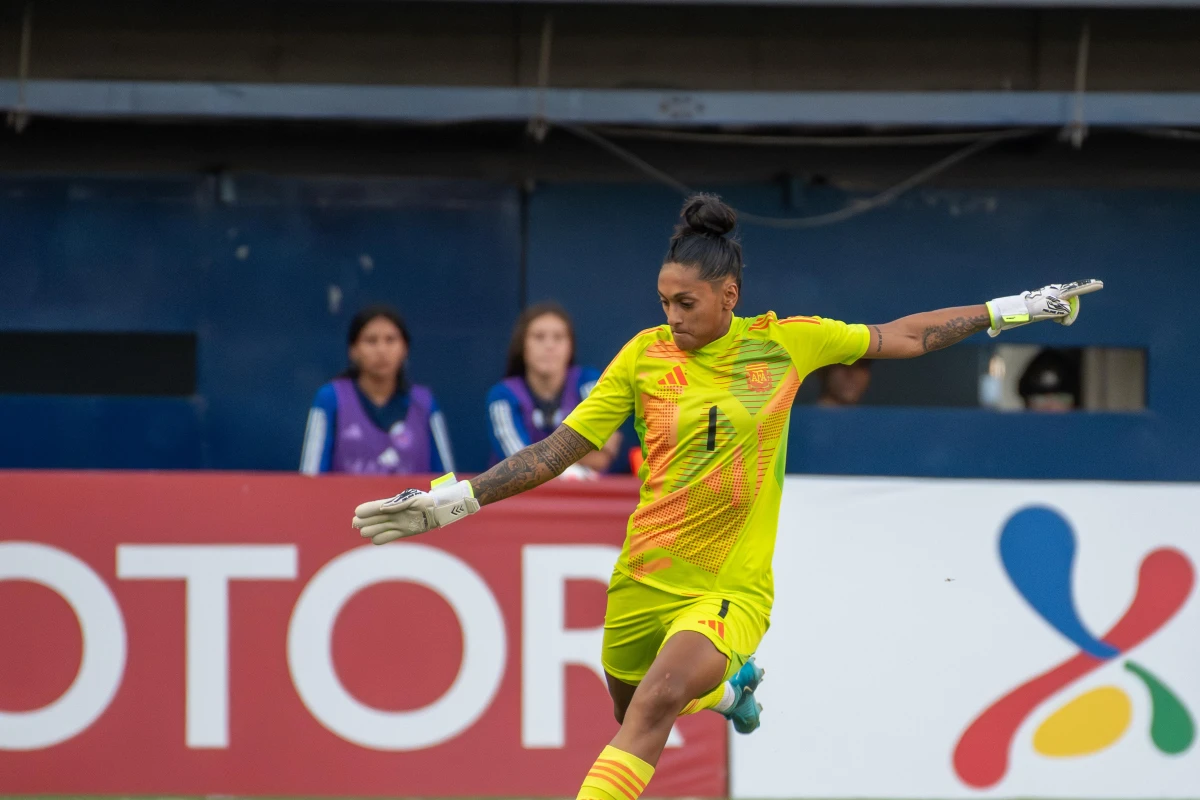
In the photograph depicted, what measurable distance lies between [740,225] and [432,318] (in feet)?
6.53

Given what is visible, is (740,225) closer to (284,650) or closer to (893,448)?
(893,448)

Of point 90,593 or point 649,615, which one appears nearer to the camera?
point 649,615

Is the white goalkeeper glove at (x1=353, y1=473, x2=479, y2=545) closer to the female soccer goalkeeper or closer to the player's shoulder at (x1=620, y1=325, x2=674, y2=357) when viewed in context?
the female soccer goalkeeper

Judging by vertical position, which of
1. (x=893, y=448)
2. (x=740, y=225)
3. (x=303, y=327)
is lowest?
(x=893, y=448)

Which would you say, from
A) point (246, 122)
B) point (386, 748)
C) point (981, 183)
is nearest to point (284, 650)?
point (386, 748)

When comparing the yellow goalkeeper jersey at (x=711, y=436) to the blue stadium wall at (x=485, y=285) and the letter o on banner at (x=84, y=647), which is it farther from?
the blue stadium wall at (x=485, y=285)

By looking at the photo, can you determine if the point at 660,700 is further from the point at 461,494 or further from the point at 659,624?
the point at 461,494

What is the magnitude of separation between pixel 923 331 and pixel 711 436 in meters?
0.82

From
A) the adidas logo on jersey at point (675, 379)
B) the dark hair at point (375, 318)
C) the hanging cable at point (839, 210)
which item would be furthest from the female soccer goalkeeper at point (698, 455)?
the hanging cable at point (839, 210)

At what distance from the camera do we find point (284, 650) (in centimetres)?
685

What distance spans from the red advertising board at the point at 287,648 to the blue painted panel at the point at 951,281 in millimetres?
2803

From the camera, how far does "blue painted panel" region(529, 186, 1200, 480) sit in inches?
371

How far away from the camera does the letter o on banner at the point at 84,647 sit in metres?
6.75

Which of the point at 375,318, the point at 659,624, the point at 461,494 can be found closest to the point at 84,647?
the point at 375,318
